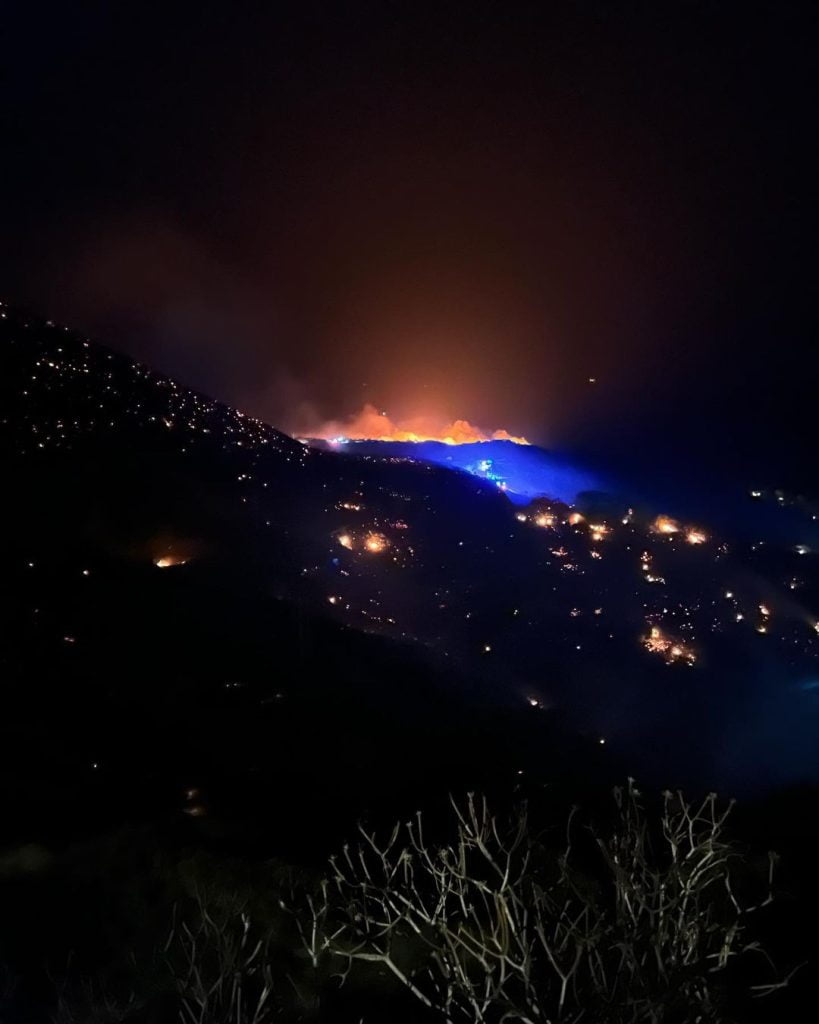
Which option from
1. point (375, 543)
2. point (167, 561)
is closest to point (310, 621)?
point (167, 561)

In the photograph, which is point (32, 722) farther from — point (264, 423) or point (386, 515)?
point (264, 423)

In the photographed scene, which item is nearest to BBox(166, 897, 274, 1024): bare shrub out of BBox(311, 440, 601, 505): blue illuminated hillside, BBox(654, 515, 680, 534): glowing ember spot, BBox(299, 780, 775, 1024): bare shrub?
BBox(299, 780, 775, 1024): bare shrub

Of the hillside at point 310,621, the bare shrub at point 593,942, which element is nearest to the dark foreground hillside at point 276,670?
the hillside at point 310,621

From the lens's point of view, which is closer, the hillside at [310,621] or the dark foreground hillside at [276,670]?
the dark foreground hillside at [276,670]

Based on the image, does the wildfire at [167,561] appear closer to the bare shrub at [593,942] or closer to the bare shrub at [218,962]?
the bare shrub at [218,962]

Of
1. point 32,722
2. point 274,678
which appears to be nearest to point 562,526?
point 274,678

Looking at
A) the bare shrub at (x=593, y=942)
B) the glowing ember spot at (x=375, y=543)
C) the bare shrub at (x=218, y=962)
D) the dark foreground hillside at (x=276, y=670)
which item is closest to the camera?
the bare shrub at (x=593, y=942)

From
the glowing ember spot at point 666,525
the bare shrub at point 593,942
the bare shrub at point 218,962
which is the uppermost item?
the glowing ember spot at point 666,525

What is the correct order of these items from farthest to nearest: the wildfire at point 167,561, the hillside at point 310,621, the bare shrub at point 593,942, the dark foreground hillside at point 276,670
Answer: the wildfire at point 167,561 → the hillside at point 310,621 → the dark foreground hillside at point 276,670 → the bare shrub at point 593,942
